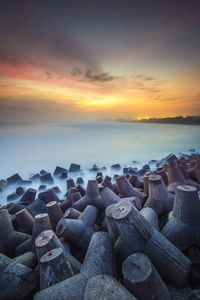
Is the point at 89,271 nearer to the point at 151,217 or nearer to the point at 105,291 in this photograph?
the point at 105,291

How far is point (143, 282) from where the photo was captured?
1286 mm

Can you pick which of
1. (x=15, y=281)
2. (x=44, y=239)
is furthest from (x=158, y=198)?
(x=15, y=281)

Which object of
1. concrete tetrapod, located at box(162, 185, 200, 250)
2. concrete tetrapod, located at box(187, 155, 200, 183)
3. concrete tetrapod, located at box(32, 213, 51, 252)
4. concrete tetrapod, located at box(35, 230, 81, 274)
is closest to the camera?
concrete tetrapod, located at box(35, 230, 81, 274)

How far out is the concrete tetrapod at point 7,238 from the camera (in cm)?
285

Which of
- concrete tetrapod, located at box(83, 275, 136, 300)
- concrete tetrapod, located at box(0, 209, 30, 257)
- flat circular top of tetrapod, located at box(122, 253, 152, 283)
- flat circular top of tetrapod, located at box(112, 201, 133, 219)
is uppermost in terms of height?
flat circular top of tetrapod, located at box(112, 201, 133, 219)

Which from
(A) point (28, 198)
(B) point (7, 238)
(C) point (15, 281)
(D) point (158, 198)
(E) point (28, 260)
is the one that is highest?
(D) point (158, 198)

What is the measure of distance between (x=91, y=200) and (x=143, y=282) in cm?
263

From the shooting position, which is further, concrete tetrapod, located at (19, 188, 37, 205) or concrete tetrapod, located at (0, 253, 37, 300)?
concrete tetrapod, located at (19, 188, 37, 205)

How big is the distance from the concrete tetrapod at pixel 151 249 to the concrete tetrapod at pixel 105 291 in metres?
0.44

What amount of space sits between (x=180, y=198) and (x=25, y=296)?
6.96 feet

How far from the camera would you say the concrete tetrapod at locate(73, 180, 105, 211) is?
12.5 ft

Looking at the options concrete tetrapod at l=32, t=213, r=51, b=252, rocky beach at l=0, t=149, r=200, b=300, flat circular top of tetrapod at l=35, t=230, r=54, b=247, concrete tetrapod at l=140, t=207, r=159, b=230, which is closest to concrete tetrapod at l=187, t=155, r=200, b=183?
rocky beach at l=0, t=149, r=200, b=300

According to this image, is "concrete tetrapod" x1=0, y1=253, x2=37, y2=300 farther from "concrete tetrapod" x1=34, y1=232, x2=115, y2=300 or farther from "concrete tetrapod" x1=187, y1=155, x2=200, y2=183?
"concrete tetrapod" x1=187, y1=155, x2=200, y2=183

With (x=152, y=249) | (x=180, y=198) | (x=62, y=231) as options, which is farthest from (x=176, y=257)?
(x=62, y=231)
